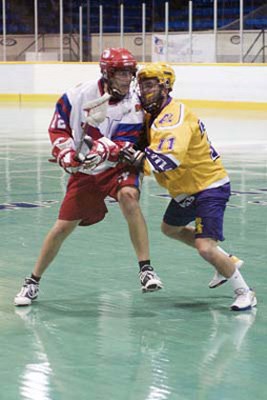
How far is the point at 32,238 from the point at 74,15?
26.4 m

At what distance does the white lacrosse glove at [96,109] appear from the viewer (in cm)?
574

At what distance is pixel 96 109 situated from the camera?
5754 millimetres

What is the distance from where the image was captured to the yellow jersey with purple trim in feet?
18.1

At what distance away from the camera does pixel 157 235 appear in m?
A: 8.35

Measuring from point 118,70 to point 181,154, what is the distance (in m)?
0.65

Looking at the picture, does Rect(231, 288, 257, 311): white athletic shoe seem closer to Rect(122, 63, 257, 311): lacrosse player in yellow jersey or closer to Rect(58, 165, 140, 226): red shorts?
Rect(122, 63, 257, 311): lacrosse player in yellow jersey

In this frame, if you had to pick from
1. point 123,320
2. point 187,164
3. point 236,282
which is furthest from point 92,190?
point 236,282

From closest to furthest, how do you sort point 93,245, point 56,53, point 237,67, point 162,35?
point 93,245 < point 237,67 < point 162,35 < point 56,53

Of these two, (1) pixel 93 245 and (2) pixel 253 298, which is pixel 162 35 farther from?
(2) pixel 253 298

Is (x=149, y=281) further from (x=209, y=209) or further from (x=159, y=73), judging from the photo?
(x=159, y=73)

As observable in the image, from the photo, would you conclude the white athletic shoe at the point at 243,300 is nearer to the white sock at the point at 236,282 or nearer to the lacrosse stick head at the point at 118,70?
the white sock at the point at 236,282

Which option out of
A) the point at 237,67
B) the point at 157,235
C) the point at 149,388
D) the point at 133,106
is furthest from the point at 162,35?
the point at 149,388

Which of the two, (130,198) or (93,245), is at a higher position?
(130,198)

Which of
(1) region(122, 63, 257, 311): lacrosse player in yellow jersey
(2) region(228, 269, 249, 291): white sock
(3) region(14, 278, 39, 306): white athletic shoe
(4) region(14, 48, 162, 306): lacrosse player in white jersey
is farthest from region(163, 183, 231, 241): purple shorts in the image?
(3) region(14, 278, 39, 306): white athletic shoe
